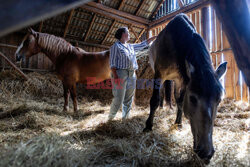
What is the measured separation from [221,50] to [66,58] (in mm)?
5213

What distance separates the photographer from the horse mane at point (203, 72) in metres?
1.35

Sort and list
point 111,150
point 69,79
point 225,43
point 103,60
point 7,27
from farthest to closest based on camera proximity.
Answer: point 225,43 → point 103,60 → point 69,79 → point 111,150 → point 7,27

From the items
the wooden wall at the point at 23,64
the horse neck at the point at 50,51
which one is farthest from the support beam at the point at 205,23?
the wooden wall at the point at 23,64

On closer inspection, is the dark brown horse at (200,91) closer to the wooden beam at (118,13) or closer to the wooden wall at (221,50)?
the wooden wall at (221,50)

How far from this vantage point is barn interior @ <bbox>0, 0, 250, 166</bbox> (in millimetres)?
1270

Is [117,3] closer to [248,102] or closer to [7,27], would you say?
[248,102]

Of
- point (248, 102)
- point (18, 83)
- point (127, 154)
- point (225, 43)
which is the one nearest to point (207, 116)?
point (127, 154)

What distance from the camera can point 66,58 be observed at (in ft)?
14.5

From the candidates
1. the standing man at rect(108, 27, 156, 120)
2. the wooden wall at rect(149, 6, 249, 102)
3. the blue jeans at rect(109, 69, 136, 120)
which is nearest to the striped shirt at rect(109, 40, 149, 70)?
the standing man at rect(108, 27, 156, 120)

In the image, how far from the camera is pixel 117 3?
721 centimetres

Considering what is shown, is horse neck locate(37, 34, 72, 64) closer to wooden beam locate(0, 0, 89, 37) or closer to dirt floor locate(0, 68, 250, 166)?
dirt floor locate(0, 68, 250, 166)

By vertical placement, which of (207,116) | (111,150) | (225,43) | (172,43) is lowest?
(111,150)

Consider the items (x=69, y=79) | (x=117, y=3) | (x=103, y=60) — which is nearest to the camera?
(x=69, y=79)

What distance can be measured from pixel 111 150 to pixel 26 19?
132 cm
